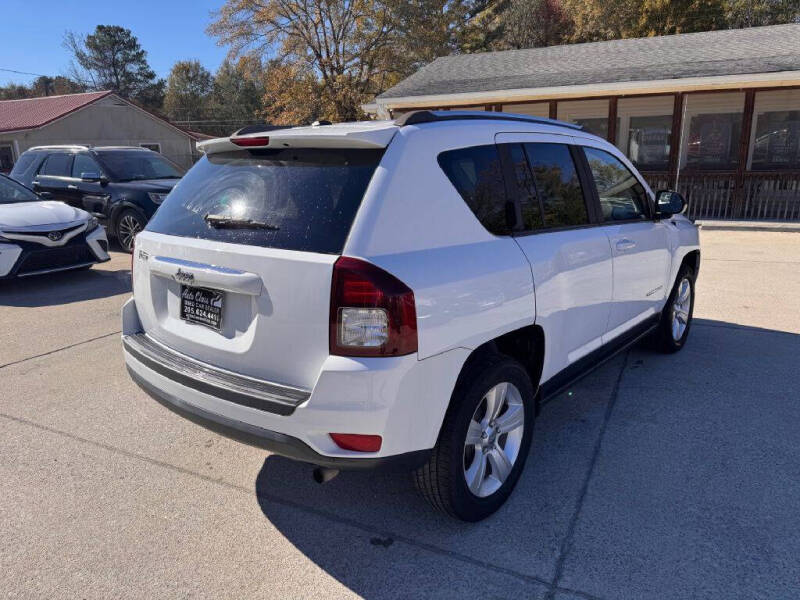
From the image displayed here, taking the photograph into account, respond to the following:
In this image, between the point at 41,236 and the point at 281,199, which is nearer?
the point at 281,199

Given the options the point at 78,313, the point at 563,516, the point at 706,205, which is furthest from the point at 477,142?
the point at 706,205

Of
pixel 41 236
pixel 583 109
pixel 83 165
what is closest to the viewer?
pixel 41 236

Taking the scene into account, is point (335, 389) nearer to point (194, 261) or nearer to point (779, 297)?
point (194, 261)

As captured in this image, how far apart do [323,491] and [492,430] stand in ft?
3.14

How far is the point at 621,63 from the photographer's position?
15594 millimetres

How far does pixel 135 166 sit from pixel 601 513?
10319mm

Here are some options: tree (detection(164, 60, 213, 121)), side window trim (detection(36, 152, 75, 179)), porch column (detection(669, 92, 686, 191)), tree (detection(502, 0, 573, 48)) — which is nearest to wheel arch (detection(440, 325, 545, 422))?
side window trim (detection(36, 152, 75, 179))

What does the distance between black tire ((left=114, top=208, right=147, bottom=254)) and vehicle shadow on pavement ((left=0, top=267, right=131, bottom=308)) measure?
3.66 feet

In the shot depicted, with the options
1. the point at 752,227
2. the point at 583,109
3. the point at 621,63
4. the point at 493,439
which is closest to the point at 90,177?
the point at 493,439

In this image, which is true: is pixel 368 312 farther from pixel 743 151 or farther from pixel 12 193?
pixel 743 151

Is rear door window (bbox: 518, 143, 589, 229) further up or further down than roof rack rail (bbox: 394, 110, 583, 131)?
further down

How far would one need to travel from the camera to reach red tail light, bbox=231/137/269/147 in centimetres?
273

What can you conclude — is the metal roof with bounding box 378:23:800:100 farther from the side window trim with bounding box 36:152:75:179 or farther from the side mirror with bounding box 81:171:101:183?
the side mirror with bounding box 81:171:101:183

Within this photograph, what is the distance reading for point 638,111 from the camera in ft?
56.5
